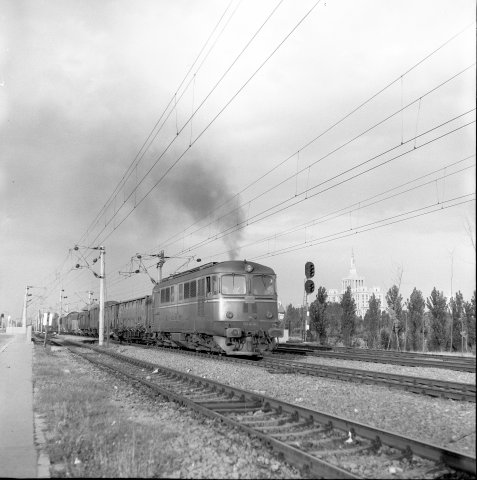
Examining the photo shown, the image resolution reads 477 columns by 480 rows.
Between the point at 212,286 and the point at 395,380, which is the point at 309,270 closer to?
the point at 212,286

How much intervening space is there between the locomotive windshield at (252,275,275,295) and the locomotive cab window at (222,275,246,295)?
524 millimetres

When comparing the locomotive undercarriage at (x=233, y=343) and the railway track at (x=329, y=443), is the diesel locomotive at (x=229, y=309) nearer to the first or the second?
the locomotive undercarriage at (x=233, y=343)

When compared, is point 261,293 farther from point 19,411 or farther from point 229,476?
point 229,476

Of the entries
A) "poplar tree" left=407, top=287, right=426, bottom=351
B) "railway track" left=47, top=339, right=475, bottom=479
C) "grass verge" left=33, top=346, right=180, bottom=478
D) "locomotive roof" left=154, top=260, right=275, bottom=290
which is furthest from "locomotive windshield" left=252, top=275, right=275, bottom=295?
"poplar tree" left=407, top=287, right=426, bottom=351

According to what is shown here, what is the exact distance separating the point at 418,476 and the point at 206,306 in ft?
49.4

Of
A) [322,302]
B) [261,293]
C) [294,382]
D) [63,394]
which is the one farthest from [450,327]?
[63,394]

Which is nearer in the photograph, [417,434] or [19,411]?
[417,434]

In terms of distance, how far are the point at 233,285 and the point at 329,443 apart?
42.7ft

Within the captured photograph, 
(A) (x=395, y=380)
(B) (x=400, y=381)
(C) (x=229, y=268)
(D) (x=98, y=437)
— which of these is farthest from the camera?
(C) (x=229, y=268)

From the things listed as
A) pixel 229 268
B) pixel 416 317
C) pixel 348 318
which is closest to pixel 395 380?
pixel 229 268

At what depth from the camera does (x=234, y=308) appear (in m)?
19.5

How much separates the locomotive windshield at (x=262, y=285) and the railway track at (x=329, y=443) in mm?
9737

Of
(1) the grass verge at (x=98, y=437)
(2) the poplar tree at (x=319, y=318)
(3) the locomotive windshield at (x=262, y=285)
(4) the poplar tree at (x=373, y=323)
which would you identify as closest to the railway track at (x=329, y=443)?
(1) the grass verge at (x=98, y=437)

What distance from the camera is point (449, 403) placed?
1009 centimetres
